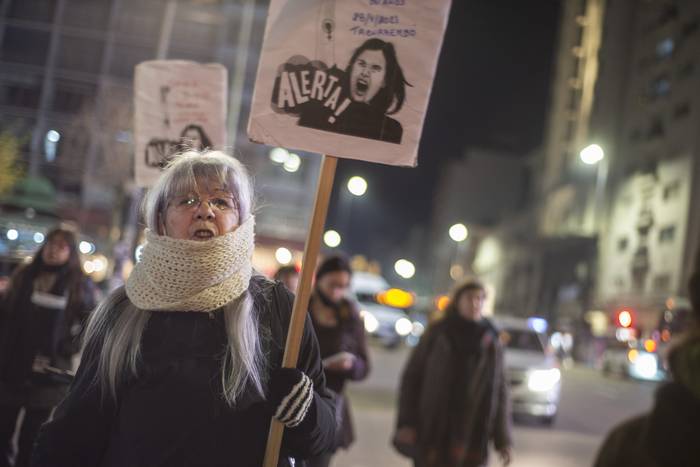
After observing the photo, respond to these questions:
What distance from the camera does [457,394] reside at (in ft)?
21.4

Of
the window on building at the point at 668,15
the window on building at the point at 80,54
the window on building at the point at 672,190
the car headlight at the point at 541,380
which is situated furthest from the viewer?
the window on building at the point at 80,54

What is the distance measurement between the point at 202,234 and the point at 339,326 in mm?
3662

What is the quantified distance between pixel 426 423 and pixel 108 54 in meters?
57.7

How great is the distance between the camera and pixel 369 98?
3.83 meters

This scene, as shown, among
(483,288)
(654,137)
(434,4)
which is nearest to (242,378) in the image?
(434,4)

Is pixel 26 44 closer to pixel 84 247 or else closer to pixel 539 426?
pixel 539 426

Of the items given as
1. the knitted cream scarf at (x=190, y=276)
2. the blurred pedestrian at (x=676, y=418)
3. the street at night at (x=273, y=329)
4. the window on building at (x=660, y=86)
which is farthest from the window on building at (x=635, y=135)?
the blurred pedestrian at (x=676, y=418)

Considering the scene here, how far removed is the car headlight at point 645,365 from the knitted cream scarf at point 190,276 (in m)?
32.5

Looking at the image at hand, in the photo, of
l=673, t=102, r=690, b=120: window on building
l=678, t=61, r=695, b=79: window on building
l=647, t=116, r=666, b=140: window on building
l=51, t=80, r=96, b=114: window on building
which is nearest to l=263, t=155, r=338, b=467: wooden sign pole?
l=673, t=102, r=690, b=120: window on building

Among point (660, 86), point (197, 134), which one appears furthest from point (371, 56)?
point (660, 86)

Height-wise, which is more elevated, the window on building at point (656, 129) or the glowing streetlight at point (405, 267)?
the window on building at point (656, 129)

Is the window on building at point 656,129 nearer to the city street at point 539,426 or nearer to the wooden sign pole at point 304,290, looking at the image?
the city street at point 539,426

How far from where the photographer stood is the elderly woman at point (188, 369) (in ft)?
9.45

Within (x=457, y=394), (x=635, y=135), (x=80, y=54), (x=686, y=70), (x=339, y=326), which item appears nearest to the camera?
(x=457, y=394)
